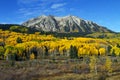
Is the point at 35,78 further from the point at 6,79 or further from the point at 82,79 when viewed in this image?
the point at 82,79

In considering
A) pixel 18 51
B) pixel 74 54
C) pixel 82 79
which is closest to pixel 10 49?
pixel 18 51

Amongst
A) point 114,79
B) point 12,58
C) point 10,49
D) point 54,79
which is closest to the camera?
point 114,79

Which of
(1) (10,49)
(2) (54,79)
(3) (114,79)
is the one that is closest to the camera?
(3) (114,79)

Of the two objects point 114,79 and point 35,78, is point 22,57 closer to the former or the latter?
point 35,78

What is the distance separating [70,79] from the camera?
77.8 meters

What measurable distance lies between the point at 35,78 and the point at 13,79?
7.43 meters

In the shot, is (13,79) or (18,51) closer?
(13,79)

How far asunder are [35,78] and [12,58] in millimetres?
97849

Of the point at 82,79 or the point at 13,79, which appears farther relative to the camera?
the point at 13,79

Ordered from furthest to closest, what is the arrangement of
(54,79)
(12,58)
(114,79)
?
1. (12,58)
2. (54,79)
3. (114,79)

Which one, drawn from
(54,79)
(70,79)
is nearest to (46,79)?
(54,79)

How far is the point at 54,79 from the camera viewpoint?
268ft

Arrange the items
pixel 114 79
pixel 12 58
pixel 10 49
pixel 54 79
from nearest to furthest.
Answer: pixel 114 79 → pixel 54 79 → pixel 12 58 → pixel 10 49

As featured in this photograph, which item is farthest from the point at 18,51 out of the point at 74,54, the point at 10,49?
the point at 74,54
